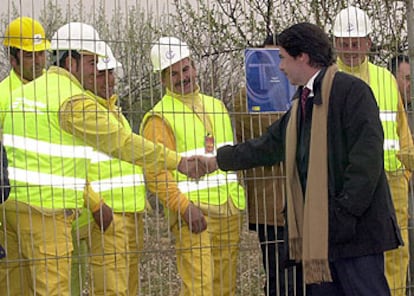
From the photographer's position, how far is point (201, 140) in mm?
5688

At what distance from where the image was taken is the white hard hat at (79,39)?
209 inches

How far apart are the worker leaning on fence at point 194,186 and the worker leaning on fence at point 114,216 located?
14 cm

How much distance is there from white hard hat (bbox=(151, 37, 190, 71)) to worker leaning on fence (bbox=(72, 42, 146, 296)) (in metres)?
0.21

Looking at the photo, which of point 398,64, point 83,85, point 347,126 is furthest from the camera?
point 398,64

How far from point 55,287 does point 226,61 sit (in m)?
1.60

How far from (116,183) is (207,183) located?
526 millimetres

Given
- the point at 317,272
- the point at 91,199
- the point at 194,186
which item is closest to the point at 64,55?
the point at 91,199

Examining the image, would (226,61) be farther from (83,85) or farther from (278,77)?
(83,85)

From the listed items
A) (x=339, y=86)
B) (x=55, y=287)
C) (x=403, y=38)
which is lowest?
(x=55, y=287)

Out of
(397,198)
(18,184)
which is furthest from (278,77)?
(18,184)

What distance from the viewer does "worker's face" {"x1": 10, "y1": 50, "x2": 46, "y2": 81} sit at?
542cm

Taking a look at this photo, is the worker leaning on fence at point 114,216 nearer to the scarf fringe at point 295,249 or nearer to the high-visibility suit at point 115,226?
the high-visibility suit at point 115,226

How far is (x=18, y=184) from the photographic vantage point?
A: 5.20 m

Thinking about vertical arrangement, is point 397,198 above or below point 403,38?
below
